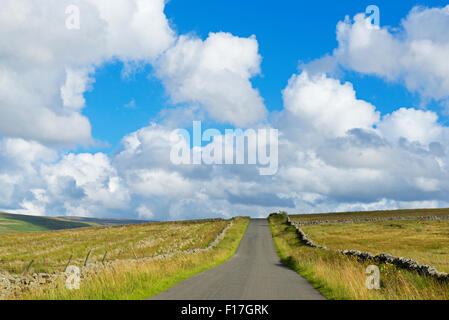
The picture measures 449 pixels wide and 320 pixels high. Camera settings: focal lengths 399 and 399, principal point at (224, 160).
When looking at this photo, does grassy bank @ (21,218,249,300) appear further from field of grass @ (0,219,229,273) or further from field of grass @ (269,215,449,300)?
field of grass @ (269,215,449,300)

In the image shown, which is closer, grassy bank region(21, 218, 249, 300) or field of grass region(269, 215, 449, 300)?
field of grass region(269, 215, 449, 300)

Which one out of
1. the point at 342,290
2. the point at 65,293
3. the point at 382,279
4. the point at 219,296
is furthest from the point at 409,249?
the point at 65,293

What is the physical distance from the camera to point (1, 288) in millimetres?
17891

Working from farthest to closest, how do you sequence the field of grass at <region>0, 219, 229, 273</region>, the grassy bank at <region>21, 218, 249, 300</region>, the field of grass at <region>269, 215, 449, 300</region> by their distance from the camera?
the field of grass at <region>0, 219, 229, 273</region>, the grassy bank at <region>21, 218, 249, 300</region>, the field of grass at <region>269, 215, 449, 300</region>

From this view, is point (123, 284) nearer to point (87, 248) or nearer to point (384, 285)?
point (384, 285)

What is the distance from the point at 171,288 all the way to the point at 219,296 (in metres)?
3.89

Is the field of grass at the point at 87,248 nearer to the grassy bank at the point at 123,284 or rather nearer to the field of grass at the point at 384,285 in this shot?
the grassy bank at the point at 123,284

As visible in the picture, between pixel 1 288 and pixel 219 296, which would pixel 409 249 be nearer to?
pixel 219 296

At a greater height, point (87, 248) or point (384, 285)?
point (384, 285)

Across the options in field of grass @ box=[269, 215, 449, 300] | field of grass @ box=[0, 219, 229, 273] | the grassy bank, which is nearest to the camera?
field of grass @ box=[269, 215, 449, 300]

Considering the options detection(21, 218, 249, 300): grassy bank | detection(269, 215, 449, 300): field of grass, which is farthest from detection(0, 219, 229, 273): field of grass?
detection(269, 215, 449, 300): field of grass

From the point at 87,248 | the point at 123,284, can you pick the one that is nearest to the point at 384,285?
the point at 123,284

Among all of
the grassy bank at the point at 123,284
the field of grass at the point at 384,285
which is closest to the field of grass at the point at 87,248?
the grassy bank at the point at 123,284

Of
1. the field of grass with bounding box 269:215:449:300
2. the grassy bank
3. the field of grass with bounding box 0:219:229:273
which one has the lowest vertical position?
the field of grass with bounding box 0:219:229:273
